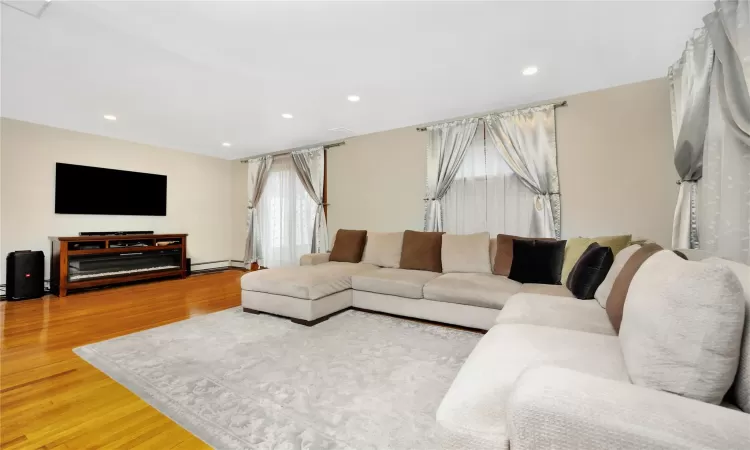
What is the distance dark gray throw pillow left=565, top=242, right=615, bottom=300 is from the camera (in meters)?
2.25

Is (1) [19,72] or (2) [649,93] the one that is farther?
(2) [649,93]

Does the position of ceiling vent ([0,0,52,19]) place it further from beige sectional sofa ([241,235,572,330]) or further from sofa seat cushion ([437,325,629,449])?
sofa seat cushion ([437,325,629,449])

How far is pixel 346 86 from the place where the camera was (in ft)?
10.6

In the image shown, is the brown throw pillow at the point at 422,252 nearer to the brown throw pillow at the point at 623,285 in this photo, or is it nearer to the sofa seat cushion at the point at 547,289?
the sofa seat cushion at the point at 547,289

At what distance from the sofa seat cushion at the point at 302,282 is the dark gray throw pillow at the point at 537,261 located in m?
1.71

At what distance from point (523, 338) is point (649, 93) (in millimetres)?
3239

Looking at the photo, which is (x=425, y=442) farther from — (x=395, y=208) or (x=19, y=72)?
(x=19, y=72)

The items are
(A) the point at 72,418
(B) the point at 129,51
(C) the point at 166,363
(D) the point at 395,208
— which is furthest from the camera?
(D) the point at 395,208

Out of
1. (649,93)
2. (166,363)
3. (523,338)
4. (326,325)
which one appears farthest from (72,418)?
(649,93)

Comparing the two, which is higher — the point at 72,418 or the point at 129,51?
the point at 129,51

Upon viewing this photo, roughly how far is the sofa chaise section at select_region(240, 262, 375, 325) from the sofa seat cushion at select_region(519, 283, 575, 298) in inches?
72.3

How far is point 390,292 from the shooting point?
A: 3287mm

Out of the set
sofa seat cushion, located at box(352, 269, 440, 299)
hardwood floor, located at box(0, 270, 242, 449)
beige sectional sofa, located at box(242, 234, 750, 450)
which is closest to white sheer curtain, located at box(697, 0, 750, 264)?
beige sectional sofa, located at box(242, 234, 750, 450)

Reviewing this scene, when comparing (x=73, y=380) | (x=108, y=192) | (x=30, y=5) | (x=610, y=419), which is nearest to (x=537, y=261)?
(x=610, y=419)
